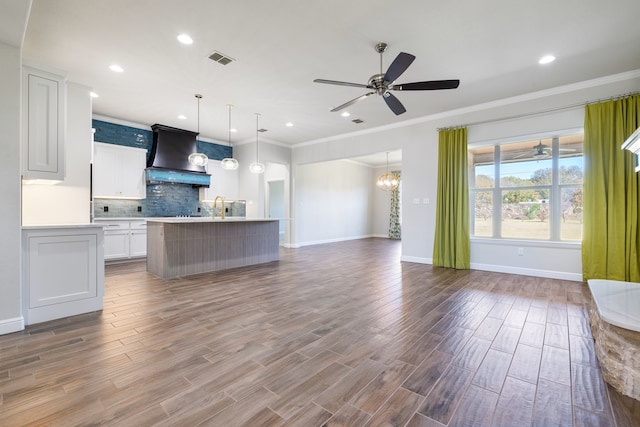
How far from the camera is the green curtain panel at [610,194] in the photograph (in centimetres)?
394

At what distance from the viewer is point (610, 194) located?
4066mm

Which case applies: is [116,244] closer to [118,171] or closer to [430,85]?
[118,171]

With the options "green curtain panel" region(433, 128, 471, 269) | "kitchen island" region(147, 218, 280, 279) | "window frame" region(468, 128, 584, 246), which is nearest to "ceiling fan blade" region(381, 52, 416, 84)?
"green curtain panel" region(433, 128, 471, 269)

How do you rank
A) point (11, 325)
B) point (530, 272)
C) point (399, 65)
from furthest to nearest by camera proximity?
1. point (530, 272)
2. point (399, 65)
3. point (11, 325)

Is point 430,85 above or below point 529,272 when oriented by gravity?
above

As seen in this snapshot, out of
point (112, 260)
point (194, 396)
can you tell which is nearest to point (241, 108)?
point (112, 260)

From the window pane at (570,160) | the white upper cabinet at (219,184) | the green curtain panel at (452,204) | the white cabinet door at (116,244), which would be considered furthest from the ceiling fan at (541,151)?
the white cabinet door at (116,244)

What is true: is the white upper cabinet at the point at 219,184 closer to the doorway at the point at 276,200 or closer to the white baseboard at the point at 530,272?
the doorway at the point at 276,200

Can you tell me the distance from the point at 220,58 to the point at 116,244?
176 inches

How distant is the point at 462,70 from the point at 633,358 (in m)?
3.61

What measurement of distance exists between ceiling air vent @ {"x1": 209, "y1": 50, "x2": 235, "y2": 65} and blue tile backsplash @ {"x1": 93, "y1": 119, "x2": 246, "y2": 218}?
3.51 meters

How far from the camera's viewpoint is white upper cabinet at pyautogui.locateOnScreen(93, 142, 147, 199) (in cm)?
593

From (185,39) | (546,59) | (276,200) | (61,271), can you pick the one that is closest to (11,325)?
(61,271)

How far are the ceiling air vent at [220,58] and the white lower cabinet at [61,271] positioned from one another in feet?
8.01
